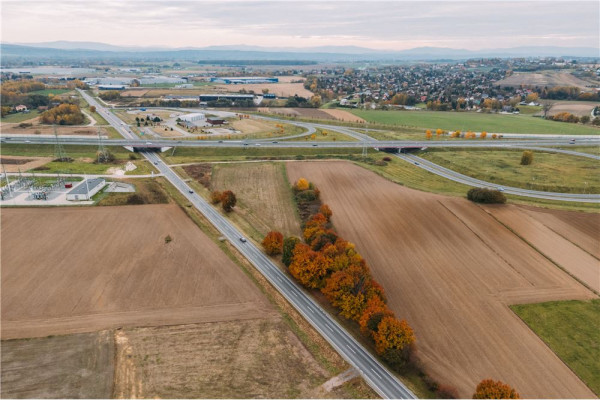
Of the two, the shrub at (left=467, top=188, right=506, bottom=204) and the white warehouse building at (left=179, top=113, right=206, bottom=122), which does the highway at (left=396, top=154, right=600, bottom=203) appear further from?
the white warehouse building at (left=179, top=113, right=206, bottom=122)

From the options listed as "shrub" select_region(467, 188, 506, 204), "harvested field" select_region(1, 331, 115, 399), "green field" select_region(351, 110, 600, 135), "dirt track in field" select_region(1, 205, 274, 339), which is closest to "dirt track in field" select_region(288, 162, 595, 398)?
"shrub" select_region(467, 188, 506, 204)

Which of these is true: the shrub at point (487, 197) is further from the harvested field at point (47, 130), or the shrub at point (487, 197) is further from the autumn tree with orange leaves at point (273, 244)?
the harvested field at point (47, 130)

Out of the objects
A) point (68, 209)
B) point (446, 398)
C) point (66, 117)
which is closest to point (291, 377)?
point (446, 398)

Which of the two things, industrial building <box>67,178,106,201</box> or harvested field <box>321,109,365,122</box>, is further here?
harvested field <box>321,109,365,122</box>

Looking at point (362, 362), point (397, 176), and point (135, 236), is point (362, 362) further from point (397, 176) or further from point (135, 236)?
point (397, 176)

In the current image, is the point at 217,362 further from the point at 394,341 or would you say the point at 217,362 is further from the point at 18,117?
the point at 18,117

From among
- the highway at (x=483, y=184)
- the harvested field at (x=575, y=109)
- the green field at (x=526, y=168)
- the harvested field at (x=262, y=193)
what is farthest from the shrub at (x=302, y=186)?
the harvested field at (x=575, y=109)
